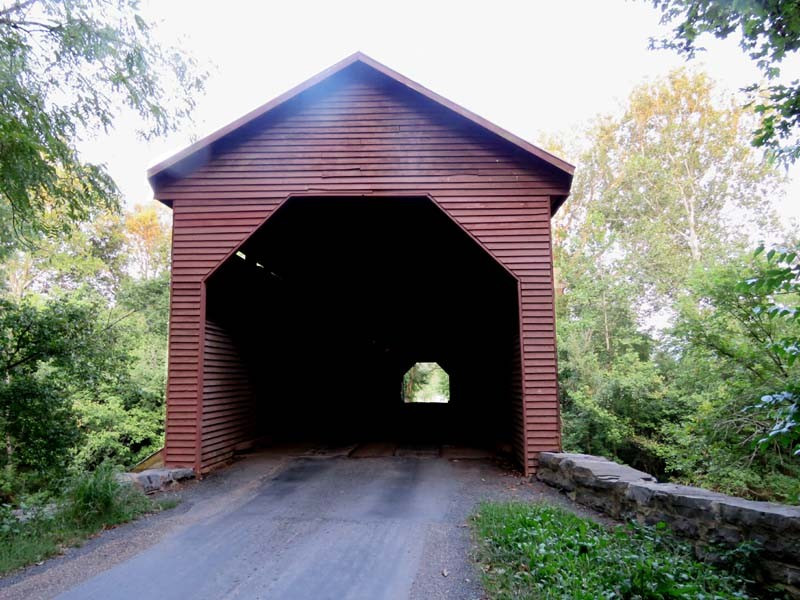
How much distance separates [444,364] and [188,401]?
1156 centimetres

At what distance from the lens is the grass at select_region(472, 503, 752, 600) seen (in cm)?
294

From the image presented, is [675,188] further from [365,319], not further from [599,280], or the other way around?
[365,319]

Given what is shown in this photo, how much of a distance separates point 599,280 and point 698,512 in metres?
13.2

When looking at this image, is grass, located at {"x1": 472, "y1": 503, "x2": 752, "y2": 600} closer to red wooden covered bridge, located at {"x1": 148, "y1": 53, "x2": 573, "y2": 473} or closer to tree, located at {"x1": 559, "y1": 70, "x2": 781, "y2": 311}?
red wooden covered bridge, located at {"x1": 148, "y1": 53, "x2": 573, "y2": 473}

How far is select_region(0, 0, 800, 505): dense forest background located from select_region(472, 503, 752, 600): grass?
1.18 m

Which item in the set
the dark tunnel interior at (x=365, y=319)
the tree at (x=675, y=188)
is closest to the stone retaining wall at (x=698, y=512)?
the dark tunnel interior at (x=365, y=319)

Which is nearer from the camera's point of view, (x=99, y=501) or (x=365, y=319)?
(x=99, y=501)

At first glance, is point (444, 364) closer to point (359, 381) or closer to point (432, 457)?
point (359, 381)

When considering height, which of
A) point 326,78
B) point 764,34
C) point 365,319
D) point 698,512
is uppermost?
point 326,78

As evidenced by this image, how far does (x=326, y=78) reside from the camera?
7387mm

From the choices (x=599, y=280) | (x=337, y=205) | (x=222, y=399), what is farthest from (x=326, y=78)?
(x=599, y=280)

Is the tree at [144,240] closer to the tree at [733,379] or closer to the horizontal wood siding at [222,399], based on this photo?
the horizontal wood siding at [222,399]

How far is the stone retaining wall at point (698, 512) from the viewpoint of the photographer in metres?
3.04

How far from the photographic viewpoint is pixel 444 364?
17.5 meters
